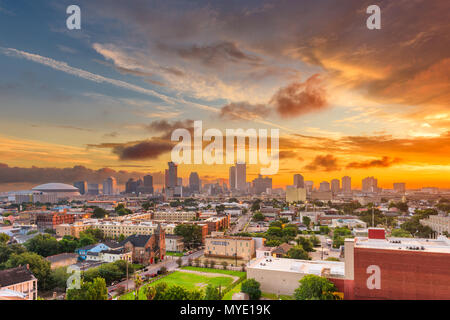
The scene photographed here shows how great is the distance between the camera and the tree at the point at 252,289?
330 inches

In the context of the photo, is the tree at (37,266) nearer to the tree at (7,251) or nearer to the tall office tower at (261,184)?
the tree at (7,251)

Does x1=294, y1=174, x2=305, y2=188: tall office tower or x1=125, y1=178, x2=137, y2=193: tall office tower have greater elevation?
x1=294, y1=174, x2=305, y2=188: tall office tower

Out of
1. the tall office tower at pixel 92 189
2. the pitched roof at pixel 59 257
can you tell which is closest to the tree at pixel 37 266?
the pitched roof at pixel 59 257

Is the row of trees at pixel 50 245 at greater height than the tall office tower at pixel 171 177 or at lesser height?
lesser

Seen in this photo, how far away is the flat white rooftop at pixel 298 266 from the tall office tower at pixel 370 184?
52.0m

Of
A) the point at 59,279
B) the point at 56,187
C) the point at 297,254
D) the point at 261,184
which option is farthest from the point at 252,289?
the point at 261,184

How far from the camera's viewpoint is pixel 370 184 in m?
59.1

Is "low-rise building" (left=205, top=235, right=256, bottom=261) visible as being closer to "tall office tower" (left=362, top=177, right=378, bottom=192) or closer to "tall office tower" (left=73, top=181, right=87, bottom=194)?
"tall office tower" (left=362, top=177, right=378, bottom=192)

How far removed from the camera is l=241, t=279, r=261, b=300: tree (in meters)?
8.38

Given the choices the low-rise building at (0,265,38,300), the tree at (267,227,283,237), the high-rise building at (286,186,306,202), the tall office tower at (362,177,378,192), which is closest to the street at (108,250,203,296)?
the low-rise building at (0,265,38,300)

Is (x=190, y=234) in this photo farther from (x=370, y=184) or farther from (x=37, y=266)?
(x=370, y=184)

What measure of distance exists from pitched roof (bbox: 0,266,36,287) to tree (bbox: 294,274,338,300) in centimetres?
756

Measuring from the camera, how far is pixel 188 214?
30.3 meters
